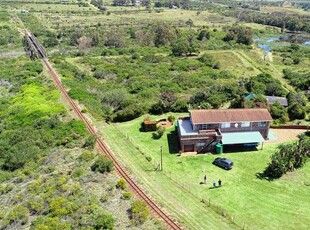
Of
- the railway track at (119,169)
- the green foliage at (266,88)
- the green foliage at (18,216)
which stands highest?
the railway track at (119,169)

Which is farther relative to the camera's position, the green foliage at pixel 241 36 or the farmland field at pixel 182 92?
the green foliage at pixel 241 36

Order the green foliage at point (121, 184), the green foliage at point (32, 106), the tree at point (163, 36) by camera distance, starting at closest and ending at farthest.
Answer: the green foliage at point (121, 184) < the green foliage at point (32, 106) < the tree at point (163, 36)

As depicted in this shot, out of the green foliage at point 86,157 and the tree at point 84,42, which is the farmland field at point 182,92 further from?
the green foliage at point 86,157

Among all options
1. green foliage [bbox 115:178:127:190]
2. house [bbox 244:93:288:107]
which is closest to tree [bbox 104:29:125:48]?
house [bbox 244:93:288:107]

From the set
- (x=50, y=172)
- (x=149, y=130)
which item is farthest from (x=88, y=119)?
(x=50, y=172)

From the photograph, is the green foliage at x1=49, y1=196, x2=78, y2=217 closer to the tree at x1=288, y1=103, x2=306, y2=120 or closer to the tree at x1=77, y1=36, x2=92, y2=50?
the tree at x1=288, y1=103, x2=306, y2=120

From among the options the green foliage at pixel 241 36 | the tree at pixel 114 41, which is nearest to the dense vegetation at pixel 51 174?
the tree at pixel 114 41

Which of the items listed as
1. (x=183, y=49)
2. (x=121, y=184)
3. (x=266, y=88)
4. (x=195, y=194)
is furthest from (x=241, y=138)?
(x=183, y=49)
